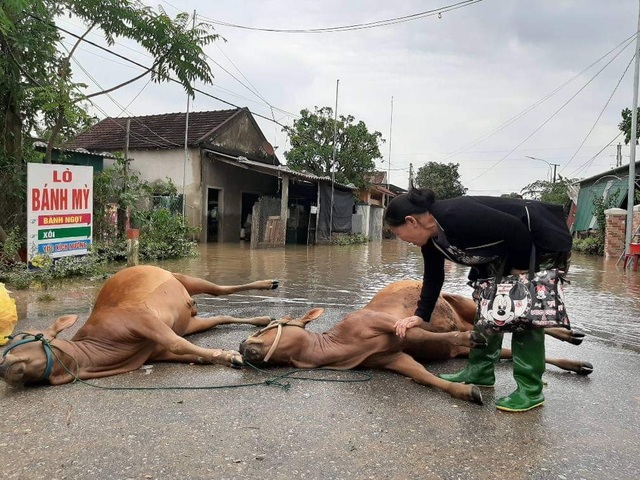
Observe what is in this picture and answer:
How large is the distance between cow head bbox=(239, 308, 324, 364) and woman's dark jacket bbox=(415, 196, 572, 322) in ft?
3.84

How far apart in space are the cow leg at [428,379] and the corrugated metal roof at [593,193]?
18503 millimetres

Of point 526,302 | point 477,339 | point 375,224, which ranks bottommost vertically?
point 477,339

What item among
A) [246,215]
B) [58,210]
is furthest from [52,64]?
[246,215]

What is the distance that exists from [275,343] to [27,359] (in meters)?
1.55

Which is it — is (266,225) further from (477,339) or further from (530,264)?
(530,264)

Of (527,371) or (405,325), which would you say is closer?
(527,371)

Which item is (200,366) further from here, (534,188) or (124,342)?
(534,188)

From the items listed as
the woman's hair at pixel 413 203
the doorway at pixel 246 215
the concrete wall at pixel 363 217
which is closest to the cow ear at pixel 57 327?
the woman's hair at pixel 413 203

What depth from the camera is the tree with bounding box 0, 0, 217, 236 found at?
923 cm

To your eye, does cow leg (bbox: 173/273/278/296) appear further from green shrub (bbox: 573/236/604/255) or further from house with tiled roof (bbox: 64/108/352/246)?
green shrub (bbox: 573/236/604/255)

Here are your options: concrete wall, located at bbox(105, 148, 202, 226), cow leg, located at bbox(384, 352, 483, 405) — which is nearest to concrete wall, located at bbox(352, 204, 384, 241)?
concrete wall, located at bbox(105, 148, 202, 226)

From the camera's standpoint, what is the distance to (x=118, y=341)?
366 centimetres

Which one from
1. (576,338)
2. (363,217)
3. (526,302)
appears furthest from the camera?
(363,217)

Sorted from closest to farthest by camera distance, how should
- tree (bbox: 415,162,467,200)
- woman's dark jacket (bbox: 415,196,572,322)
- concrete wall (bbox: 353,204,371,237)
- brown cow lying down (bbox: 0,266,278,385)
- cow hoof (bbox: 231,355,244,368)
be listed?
woman's dark jacket (bbox: 415,196,572,322) → brown cow lying down (bbox: 0,266,278,385) → cow hoof (bbox: 231,355,244,368) → concrete wall (bbox: 353,204,371,237) → tree (bbox: 415,162,467,200)
